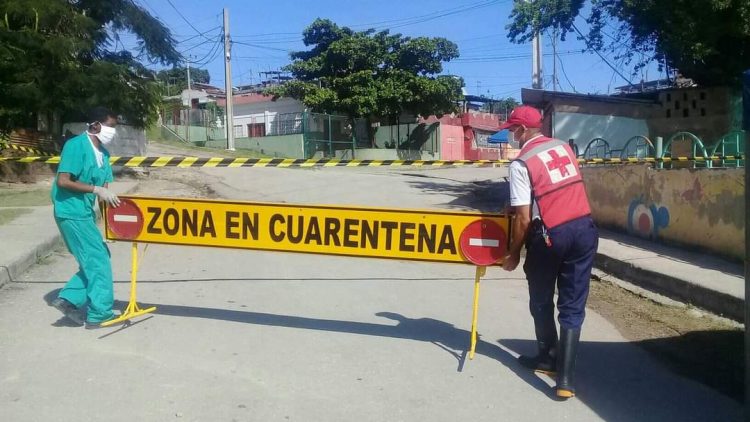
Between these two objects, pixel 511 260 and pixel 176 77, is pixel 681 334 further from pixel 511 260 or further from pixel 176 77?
pixel 176 77

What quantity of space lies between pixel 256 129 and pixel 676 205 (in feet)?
112

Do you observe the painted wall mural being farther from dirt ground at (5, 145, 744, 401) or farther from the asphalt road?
the asphalt road

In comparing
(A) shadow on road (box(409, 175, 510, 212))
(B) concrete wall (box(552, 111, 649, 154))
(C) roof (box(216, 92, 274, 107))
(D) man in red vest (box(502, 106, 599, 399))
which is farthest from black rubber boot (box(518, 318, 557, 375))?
(C) roof (box(216, 92, 274, 107))

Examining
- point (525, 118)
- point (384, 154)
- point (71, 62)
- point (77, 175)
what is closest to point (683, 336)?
point (525, 118)

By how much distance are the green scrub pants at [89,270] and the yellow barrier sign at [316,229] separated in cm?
24

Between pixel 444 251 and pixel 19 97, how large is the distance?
12.5m

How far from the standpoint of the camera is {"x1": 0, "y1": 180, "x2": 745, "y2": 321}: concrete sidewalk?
21.1 ft

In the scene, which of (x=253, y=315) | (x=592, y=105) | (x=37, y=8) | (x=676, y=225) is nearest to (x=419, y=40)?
(x=592, y=105)

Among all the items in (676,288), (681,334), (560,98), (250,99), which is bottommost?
(681,334)

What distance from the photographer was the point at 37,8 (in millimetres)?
14086

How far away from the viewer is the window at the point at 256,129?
3972cm

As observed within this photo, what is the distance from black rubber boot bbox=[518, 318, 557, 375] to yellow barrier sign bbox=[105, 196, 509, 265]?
21.3 inches

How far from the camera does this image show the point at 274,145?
35062mm

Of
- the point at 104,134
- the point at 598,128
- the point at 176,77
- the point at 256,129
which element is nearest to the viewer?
the point at 104,134
